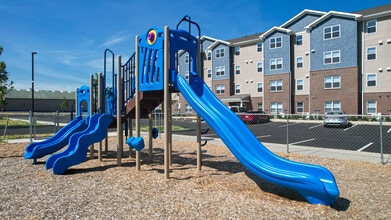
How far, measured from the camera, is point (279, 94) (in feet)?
112

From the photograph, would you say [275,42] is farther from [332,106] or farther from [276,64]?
[332,106]

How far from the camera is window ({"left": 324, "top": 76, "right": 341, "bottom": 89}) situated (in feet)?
97.9

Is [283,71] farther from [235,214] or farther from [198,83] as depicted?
[235,214]

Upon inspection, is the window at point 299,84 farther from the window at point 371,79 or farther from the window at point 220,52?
the window at point 220,52

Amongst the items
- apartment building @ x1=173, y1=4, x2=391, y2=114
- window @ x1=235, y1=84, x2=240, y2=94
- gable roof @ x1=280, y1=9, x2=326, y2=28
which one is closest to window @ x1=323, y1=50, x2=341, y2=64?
apartment building @ x1=173, y1=4, x2=391, y2=114

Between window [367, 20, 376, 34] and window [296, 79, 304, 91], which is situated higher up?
window [367, 20, 376, 34]

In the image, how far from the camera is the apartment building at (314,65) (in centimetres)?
2766

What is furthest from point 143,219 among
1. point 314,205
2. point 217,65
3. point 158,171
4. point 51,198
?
point 217,65

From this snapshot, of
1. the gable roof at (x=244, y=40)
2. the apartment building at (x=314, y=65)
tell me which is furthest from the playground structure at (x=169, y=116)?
the gable roof at (x=244, y=40)

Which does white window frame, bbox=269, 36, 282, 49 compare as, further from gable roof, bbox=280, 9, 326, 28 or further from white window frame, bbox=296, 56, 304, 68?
white window frame, bbox=296, 56, 304, 68

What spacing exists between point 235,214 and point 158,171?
3.54m

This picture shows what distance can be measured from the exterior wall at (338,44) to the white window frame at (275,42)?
385 cm

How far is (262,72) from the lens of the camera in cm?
3644

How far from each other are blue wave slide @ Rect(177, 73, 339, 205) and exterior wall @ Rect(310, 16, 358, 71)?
2816 centimetres
